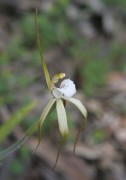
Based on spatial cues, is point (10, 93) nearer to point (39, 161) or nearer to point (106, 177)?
point (39, 161)

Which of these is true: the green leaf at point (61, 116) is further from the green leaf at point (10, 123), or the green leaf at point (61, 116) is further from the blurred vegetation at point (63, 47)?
the blurred vegetation at point (63, 47)

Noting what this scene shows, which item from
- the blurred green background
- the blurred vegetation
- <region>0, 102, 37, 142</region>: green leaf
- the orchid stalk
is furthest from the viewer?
the blurred vegetation

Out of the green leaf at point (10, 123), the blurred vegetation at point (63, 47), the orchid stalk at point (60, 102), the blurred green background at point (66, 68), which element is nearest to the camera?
the orchid stalk at point (60, 102)

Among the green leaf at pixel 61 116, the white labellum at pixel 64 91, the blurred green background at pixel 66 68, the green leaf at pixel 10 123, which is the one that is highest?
the white labellum at pixel 64 91

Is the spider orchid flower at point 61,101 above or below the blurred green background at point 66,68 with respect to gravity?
above

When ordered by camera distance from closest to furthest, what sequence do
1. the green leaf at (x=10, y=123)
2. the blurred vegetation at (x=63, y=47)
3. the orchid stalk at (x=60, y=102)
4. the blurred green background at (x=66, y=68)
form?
the orchid stalk at (x=60, y=102) < the green leaf at (x=10, y=123) < the blurred green background at (x=66, y=68) < the blurred vegetation at (x=63, y=47)

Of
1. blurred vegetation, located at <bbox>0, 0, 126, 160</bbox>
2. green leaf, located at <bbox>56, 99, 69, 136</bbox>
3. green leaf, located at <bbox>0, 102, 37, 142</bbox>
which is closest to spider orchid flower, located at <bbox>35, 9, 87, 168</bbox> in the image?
green leaf, located at <bbox>56, 99, 69, 136</bbox>

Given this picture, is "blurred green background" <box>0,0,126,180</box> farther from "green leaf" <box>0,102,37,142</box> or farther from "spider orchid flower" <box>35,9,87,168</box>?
"spider orchid flower" <box>35,9,87,168</box>

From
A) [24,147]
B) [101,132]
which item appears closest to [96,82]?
[101,132]

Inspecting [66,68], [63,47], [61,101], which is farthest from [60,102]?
[63,47]

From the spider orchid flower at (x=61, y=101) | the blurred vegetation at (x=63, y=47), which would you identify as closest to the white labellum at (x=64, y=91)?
the spider orchid flower at (x=61, y=101)

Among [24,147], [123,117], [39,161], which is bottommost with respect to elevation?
[123,117]
